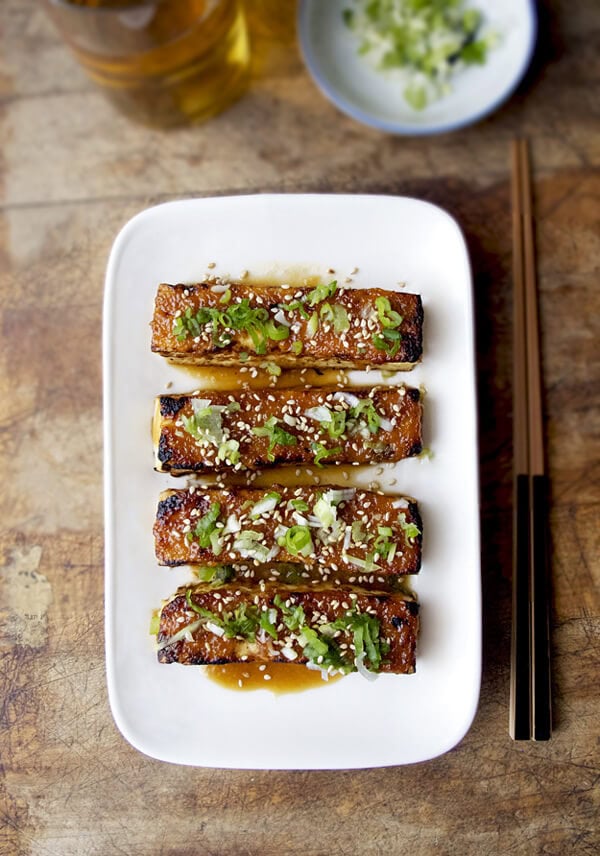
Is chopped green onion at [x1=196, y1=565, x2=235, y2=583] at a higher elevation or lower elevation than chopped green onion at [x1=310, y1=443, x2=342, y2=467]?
lower

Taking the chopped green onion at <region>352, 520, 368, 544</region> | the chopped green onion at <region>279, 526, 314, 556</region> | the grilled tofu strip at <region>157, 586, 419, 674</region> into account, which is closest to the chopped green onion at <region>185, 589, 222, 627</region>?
the grilled tofu strip at <region>157, 586, 419, 674</region>

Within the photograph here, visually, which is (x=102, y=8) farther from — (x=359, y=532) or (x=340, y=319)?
(x=359, y=532)

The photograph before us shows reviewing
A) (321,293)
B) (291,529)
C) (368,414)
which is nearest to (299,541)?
(291,529)

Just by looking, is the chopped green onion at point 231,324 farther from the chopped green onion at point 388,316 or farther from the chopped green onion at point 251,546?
the chopped green onion at point 251,546

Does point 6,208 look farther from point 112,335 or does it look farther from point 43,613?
point 43,613

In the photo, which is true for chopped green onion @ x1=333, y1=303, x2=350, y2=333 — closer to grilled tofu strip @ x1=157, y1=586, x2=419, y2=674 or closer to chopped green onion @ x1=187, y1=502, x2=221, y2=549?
chopped green onion @ x1=187, y1=502, x2=221, y2=549

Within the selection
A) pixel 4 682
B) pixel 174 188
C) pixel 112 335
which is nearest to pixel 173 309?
pixel 112 335
